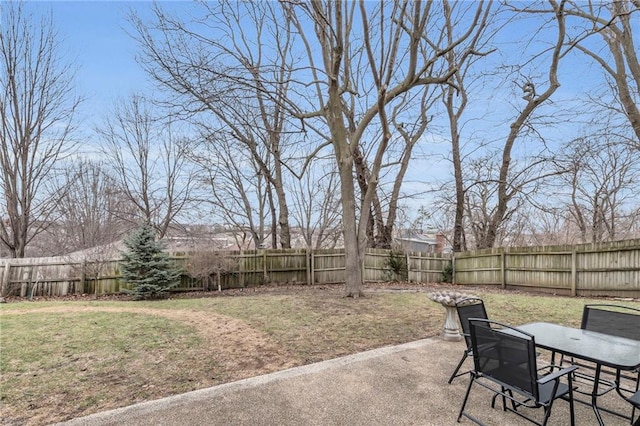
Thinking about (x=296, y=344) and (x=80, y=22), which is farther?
(x=80, y=22)

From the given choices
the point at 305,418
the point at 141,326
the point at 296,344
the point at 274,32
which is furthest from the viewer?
the point at 274,32

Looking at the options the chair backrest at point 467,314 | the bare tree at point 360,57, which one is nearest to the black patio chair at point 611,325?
the chair backrest at point 467,314

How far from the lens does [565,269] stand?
31.2 ft

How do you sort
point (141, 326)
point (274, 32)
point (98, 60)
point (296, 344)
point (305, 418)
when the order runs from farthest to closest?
point (274, 32) → point (98, 60) → point (141, 326) → point (296, 344) → point (305, 418)

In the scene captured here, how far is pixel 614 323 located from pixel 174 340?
5.05 meters

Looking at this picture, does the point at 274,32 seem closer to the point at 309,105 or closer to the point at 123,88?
the point at 309,105

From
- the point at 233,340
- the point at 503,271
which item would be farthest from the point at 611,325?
the point at 503,271

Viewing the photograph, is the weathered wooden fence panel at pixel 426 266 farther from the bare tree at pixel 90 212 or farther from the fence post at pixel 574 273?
the bare tree at pixel 90 212

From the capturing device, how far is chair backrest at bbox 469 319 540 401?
2.17 metres

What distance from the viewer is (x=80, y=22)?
794cm

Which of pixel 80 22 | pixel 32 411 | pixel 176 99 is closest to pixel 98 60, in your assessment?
pixel 80 22

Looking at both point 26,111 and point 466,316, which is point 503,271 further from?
point 26,111

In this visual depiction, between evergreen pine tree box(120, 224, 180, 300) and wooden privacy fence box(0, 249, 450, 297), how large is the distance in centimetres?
111

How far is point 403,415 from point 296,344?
2.17 m
